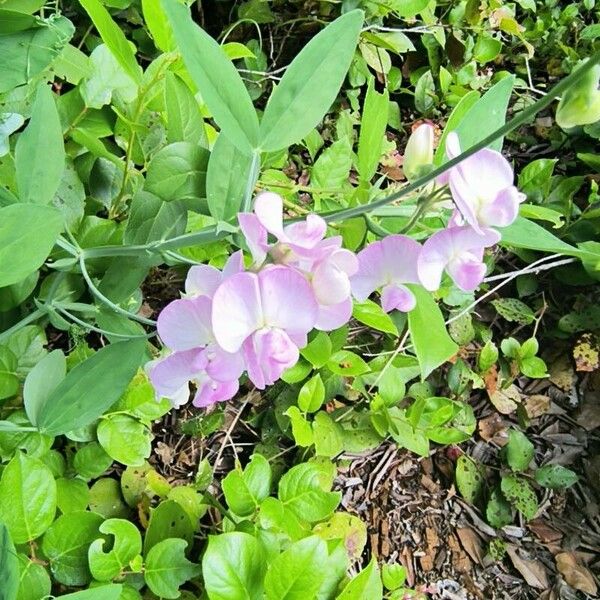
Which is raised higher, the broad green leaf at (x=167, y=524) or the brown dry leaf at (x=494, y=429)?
the broad green leaf at (x=167, y=524)

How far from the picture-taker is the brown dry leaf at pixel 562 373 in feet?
4.81

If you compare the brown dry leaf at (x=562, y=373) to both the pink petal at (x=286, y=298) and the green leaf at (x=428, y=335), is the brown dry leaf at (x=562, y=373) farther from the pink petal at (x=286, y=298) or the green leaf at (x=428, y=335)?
the pink petal at (x=286, y=298)

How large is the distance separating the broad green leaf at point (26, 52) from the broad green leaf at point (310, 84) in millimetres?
316

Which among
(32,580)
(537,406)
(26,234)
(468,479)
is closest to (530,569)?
(468,479)

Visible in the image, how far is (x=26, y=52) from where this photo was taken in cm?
79

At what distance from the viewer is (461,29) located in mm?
1601

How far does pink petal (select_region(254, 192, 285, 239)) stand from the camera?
51 centimetres

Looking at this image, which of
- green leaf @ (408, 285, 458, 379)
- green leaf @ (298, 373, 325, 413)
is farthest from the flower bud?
green leaf @ (298, 373, 325, 413)

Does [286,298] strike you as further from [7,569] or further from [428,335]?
[7,569]

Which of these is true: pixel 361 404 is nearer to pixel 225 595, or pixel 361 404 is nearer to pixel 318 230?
pixel 225 595

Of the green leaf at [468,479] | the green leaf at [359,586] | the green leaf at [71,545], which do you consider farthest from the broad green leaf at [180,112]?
the green leaf at [468,479]

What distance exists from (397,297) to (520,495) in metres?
0.90

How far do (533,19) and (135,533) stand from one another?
153cm

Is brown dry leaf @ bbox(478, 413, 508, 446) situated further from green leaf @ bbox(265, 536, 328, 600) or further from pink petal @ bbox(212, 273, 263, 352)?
pink petal @ bbox(212, 273, 263, 352)
